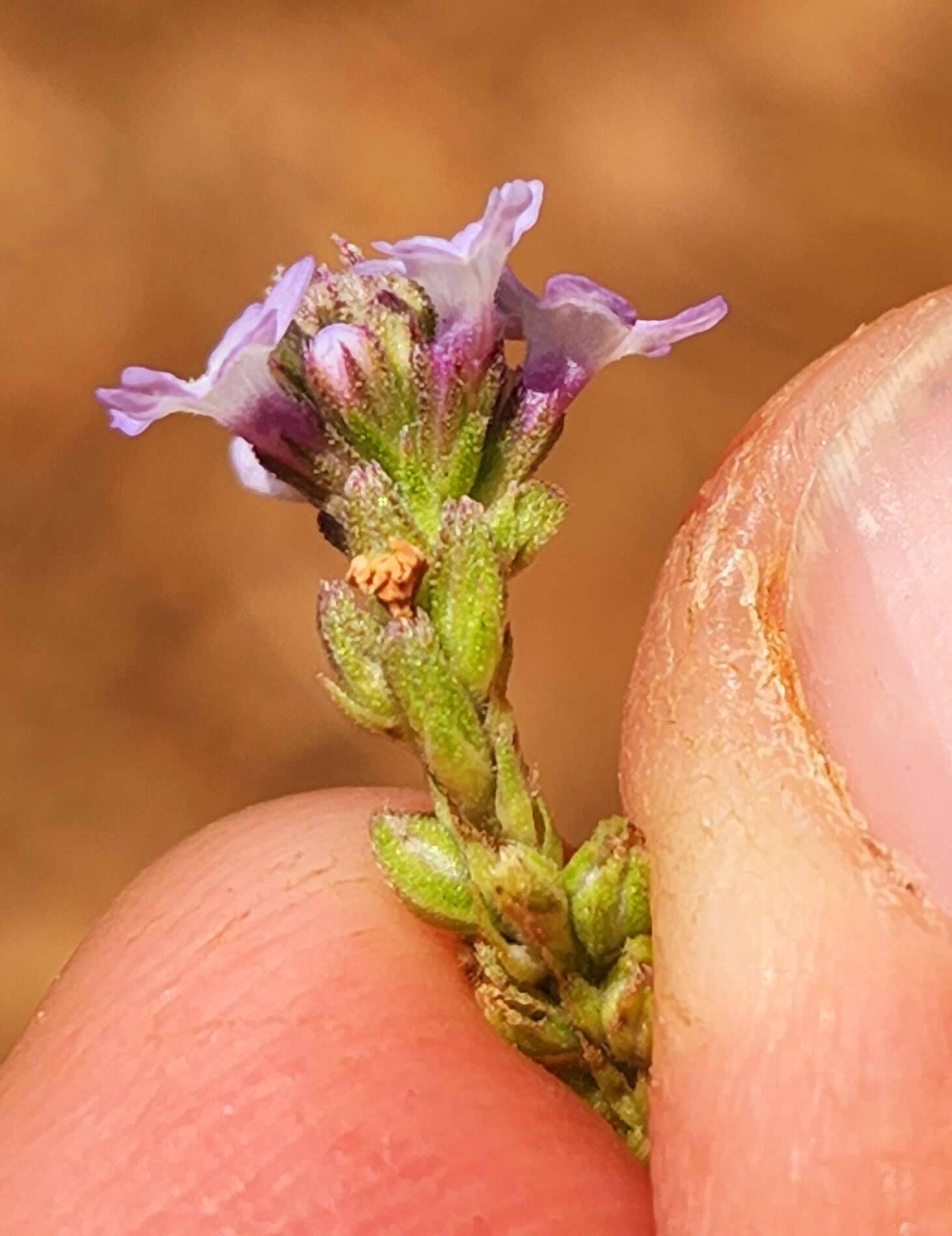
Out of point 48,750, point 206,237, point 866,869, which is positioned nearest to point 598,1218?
point 866,869

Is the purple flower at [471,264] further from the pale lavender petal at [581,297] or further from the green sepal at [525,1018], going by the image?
the green sepal at [525,1018]

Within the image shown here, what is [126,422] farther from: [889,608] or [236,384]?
[889,608]

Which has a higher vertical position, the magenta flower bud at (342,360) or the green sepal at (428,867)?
the magenta flower bud at (342,360)

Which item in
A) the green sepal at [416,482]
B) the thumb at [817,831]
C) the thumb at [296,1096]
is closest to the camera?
the thumb at [817,831]

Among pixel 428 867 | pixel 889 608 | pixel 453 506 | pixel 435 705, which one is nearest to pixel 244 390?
pixel 453 506

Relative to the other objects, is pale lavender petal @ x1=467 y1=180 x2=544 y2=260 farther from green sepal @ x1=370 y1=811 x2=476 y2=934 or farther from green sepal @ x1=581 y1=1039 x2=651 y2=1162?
green sepal @ x1=581 y1=1039 x2=651 y2=1162

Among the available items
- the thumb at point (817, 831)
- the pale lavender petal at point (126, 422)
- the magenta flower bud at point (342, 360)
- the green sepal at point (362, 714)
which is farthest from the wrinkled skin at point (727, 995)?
the pale lavender petal at point (126, 422)

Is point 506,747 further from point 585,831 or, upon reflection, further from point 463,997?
point 585,831

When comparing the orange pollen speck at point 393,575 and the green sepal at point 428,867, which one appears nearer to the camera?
the orange pollen speck at point 393,575
